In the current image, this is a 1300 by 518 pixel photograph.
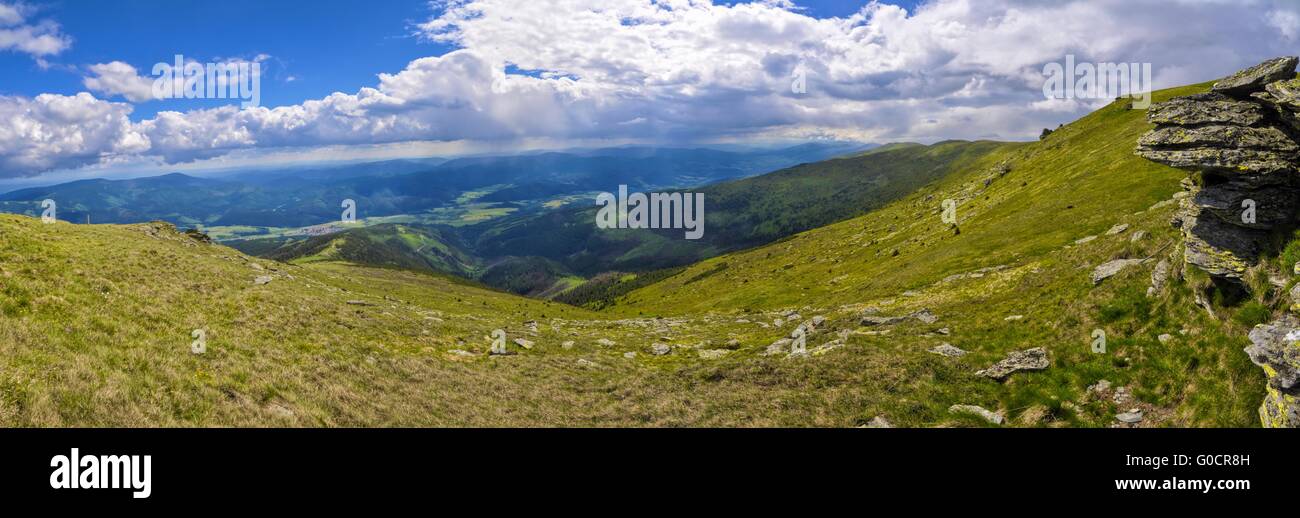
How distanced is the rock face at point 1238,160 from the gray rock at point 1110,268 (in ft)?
23.0

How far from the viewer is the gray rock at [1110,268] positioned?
1220 inches

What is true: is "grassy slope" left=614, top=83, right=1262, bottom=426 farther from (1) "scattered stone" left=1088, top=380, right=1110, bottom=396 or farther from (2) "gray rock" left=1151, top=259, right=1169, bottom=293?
(2) "gray rock" left=1151, top=259, right=1169, bottom=293

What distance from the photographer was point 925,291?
5978cm

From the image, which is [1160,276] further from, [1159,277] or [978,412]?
[978,412]

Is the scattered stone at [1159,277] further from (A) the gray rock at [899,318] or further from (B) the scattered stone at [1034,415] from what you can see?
(A) the gray rock at [899,318]

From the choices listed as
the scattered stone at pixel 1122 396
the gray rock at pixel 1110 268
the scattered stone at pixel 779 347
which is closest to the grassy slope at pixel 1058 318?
the scattered stone at pixel 1122 396

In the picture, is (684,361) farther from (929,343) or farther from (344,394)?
(344,394)

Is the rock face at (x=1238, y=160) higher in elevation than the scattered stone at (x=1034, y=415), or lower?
higher

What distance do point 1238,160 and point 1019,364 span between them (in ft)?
41.6

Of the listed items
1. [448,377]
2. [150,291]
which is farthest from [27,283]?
[448,377]

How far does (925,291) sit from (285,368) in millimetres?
63561

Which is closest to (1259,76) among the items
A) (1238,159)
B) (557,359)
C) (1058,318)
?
(1238,159)

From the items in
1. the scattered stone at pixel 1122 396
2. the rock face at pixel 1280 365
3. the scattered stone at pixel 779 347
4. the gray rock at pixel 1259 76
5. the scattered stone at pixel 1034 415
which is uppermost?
the gray rock at pixel 1259 76

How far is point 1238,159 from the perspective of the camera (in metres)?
21.5
